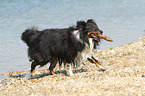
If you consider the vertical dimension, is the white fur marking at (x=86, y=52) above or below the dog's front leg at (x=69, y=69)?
above

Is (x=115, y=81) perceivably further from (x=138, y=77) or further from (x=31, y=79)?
(x=31, y=79)

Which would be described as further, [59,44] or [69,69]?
[69,69]

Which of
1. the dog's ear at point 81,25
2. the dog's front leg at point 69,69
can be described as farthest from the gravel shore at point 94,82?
the dog's ear at point 81,25

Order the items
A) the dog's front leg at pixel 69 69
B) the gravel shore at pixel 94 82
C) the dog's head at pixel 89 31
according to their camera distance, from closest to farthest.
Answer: the gravel shore at pixel 94 82, the dog's head at pixel 89 31, the dog's front leg at pixel 69 69

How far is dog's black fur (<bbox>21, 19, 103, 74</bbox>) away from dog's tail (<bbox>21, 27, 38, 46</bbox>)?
0.22ft

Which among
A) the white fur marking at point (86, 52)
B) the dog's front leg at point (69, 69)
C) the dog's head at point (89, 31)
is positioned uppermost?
the dog's head at point (89, 31)

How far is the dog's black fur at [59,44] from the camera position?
7301 millimetres

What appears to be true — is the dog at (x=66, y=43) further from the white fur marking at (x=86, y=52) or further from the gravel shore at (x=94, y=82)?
the gravel shore at (x=94, y=82)

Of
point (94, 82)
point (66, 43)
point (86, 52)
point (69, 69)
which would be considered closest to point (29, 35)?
point (66, 43)

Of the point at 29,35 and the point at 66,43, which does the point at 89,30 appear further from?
the point at 29,35

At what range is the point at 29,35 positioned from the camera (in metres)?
7.80

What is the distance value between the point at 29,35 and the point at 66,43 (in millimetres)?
1148

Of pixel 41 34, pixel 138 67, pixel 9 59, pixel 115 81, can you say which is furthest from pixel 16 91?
pixel 9 59

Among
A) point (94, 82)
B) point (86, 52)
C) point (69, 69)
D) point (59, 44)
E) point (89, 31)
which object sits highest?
point (89, 31)
